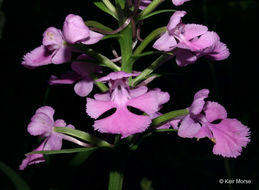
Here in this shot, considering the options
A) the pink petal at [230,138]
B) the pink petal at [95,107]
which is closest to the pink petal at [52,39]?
the pink petal at [95,107]

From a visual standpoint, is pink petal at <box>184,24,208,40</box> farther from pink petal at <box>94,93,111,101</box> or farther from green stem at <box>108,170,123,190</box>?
green stem at <box>108,170,123,190</box>

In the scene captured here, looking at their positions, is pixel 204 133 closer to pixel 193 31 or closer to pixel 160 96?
pixel 160 96

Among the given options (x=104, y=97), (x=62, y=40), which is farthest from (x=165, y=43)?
(x=62, y=40)

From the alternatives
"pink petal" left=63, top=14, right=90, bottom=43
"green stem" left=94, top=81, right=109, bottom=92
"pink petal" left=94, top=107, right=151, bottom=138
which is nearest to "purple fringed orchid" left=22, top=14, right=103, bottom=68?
"pink petal" left=63, top=14, right=90, bottom=43

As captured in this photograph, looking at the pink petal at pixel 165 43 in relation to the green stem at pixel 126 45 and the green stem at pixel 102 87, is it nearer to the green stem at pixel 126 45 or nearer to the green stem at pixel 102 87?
the green stem at pixel 126 45

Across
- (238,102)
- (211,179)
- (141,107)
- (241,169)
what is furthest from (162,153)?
(141,107)
